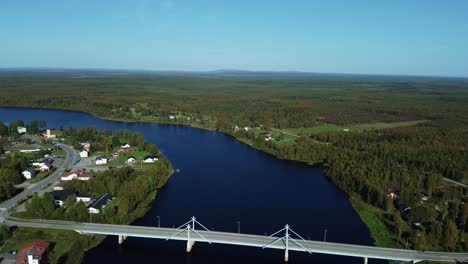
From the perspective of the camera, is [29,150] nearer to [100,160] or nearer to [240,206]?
[100,160]

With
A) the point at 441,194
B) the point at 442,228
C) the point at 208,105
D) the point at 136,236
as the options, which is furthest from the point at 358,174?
the point at 208,105

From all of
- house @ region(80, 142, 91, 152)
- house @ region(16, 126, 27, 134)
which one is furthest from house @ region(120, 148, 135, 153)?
house @ region(16, 126, 27, 134)

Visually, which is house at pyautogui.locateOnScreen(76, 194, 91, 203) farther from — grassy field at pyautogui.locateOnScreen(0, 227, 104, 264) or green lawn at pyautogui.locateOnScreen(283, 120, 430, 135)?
green lawn at pyautogui.locateOnScreen(283, 120, 430, 135)

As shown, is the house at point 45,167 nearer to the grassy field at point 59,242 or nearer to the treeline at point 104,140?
the treeline at point 104,140

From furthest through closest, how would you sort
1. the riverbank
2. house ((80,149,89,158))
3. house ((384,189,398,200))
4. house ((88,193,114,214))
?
house ((80,149,89,158)) → house ((384,189,398,200)) → house ((88,193,114,214)) → the riverbank

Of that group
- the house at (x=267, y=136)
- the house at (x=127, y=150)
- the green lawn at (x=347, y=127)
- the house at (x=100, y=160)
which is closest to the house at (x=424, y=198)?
the house at (x=267, y=136)
